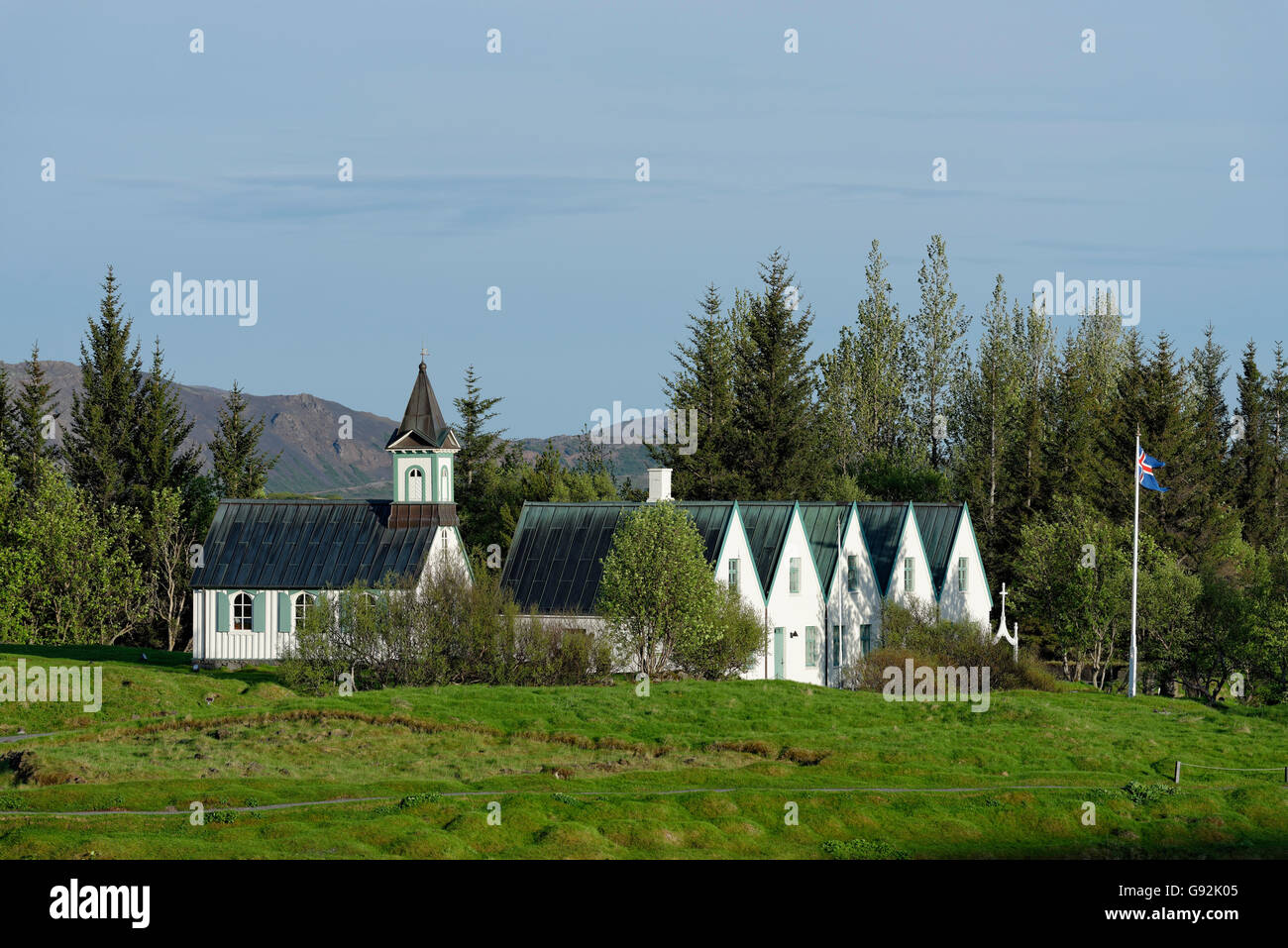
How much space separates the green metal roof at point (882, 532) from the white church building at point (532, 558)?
0.32 ft

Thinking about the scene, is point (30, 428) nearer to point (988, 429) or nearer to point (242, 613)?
point (242, 613)

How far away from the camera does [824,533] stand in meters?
61.8

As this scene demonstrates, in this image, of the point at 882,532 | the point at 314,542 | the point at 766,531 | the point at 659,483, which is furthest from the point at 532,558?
the point at 882,532

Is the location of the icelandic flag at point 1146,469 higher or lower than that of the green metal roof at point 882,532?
higher

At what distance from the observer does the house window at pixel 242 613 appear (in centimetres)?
5759

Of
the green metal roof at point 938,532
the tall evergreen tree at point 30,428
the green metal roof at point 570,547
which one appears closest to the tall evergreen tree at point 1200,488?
the green metal roof at point 938,532

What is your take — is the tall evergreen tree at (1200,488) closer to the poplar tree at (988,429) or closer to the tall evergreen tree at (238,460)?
the poplar tree at (988,429)

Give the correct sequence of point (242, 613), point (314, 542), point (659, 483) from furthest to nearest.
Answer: point (659, 483), point (314, 542), point (242, 613)

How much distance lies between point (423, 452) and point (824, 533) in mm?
17062

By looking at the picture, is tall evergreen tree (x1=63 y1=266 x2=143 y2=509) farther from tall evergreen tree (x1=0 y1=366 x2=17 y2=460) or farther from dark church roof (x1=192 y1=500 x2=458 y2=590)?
dark church roof (x1=192 y1=500 x2=458 y2=590)

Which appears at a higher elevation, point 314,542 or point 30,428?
point 30,428

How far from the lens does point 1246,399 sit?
116250 mm

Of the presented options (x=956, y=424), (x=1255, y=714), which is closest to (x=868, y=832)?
(x=1255, y=714)
